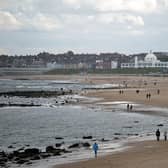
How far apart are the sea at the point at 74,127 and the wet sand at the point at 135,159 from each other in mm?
1095

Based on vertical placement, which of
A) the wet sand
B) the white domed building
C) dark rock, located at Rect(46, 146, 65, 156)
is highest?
the white domed building

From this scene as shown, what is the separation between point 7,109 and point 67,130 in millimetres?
15135

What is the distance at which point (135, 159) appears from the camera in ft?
71.2

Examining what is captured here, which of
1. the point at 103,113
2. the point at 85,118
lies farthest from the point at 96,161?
the point at 103,113

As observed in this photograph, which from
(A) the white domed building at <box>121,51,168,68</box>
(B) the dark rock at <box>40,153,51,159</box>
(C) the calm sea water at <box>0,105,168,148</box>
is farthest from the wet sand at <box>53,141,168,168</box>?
(A) the white domed building at <box>121,51,168,68</box>

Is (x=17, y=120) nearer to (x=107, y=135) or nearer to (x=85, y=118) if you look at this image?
(x=85, y=118)

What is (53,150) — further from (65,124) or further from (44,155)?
(65,124)

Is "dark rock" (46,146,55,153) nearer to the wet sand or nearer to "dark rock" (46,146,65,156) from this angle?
"dark rock" (46,146,65,156)

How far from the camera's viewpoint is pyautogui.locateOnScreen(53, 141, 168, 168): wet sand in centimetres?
2025

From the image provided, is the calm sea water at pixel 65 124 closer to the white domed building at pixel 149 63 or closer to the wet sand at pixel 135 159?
the wet sand at pixel 135 159

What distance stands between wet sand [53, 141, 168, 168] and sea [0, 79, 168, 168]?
3.59 ft

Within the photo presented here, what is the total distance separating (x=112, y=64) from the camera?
189 metres

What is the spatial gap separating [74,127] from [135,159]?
13633 mm

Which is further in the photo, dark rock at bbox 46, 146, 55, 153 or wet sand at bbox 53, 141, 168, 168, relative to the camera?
dark rock at bbox 46, 146, 55, 153
